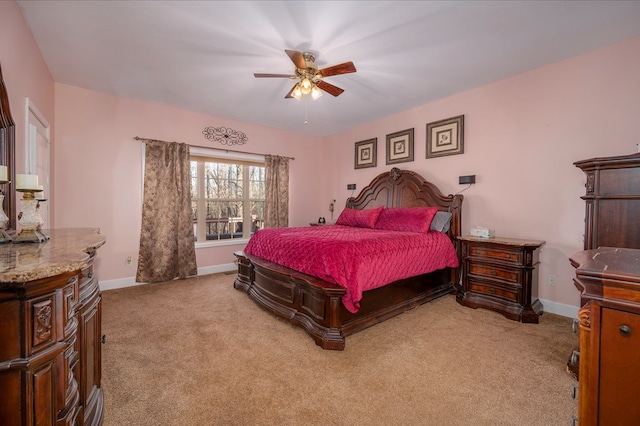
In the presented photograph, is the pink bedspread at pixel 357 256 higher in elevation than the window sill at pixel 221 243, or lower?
higher

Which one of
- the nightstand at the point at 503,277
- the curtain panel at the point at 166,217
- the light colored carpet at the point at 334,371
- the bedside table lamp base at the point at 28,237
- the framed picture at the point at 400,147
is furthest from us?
the framed picture at the point at 400,147

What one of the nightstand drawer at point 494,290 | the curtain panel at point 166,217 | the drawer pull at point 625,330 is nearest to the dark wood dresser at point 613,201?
the nightstand drawer at point 494,290

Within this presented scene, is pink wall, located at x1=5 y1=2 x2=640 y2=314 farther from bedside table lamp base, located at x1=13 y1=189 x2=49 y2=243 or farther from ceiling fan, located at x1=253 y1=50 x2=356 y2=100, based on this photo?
ceiling fan, located at x1=253 y1=50 x2=356 y2=100

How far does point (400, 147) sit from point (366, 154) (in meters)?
0.76

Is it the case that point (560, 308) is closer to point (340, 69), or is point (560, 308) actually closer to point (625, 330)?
point (625, 330)

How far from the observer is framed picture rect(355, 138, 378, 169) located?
499 cm

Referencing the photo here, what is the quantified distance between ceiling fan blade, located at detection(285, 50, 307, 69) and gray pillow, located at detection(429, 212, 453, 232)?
2.55 meters

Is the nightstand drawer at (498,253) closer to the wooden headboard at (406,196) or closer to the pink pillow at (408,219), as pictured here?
the wooden headboard at (406,196)

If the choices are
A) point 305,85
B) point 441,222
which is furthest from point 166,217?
point 441,222

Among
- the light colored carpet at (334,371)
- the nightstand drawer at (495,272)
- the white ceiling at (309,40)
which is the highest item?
the white ceiling at (309,40)

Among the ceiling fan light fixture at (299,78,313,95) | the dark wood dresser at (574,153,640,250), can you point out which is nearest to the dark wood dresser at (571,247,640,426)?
the dark wood dresser at (574,153,640,250)

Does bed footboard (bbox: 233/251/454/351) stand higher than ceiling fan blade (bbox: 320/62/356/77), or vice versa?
ceiling fan blade (bbox: 320/62/356/77)

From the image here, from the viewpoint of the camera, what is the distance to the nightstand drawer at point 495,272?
2.88 metres

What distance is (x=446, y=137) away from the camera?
155 inches
